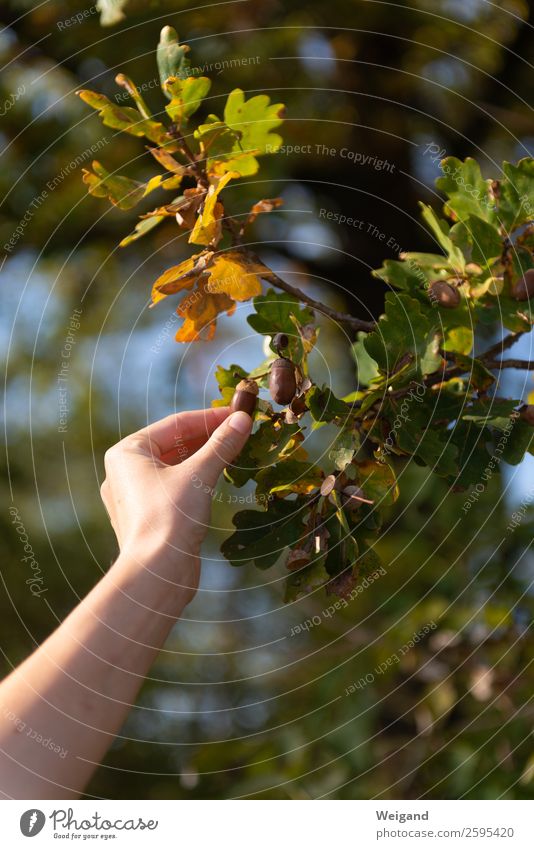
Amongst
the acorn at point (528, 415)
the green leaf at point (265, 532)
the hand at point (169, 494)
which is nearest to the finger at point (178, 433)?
the hand at point (169, 494)

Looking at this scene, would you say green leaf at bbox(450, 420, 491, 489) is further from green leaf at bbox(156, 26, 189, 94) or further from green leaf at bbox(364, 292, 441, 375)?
green leaf at bbox(156, 26, 189, 94)

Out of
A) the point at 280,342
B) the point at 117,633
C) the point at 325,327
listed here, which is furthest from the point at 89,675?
the point at 325,327

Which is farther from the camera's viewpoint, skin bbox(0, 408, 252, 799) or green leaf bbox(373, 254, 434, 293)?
green leaf bbox(373, 254, 434, 293)

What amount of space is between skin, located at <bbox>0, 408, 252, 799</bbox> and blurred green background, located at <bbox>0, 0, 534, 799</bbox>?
0.51 feet

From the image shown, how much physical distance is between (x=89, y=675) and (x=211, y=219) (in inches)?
11.1

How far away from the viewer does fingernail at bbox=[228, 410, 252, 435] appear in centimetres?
58

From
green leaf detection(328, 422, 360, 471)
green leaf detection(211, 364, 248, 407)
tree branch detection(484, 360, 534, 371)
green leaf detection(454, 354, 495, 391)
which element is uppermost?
tree branch detection(484, 360, 534, 371)

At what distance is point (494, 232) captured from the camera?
0.62 meters

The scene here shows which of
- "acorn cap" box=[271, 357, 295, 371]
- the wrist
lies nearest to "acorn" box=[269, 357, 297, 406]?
"acorn cap" box=[271, 357, 295, 371]

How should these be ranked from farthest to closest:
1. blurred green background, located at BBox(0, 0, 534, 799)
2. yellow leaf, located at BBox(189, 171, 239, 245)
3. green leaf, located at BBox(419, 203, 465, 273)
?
1. blurred green background, located at BBox(0, 0, 534, 799)
2. green leaf, located at BBox(419, 203, 465, 273)
3. yellow leaf, located at BBox(189, 171, 239, 245)

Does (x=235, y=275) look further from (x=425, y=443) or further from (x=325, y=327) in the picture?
(x=325, y=327)

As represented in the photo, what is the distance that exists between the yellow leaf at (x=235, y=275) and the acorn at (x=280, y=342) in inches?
1.2

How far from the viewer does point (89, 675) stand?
0.54 meters

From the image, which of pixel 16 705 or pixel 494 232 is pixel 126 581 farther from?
pixel 494 232
